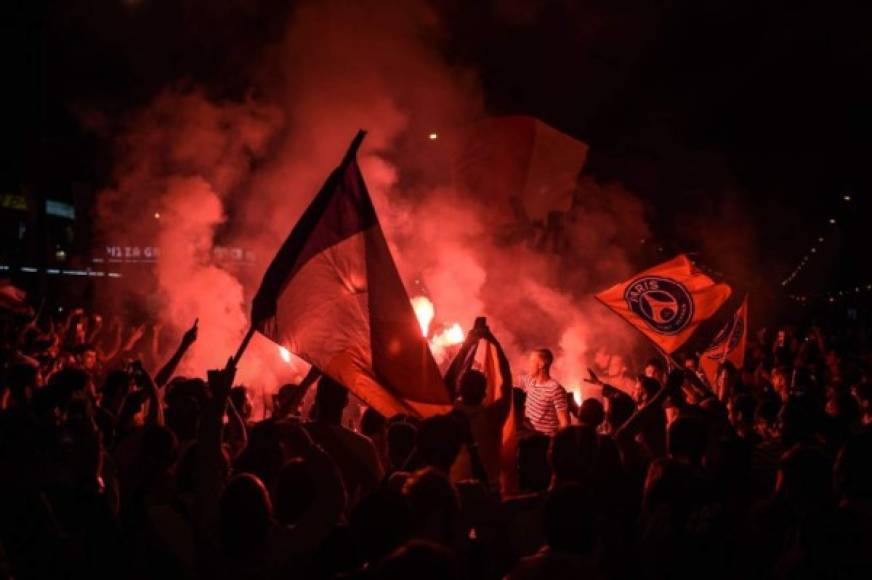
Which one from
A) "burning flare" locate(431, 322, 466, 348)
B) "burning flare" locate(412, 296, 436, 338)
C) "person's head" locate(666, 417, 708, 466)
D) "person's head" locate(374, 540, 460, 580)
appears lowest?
"person's head" locate(374, 540, 460, 580)

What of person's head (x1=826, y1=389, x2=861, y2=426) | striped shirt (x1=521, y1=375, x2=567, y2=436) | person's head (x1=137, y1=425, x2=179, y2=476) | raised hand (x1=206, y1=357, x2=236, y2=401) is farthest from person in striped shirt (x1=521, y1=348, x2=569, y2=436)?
raised hand (x1=206, y1=357, x2=236, y2=401)

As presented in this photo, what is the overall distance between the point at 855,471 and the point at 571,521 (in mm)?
1185

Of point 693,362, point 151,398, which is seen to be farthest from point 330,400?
point 693,362

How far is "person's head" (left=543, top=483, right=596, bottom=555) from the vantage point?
2.40 meters

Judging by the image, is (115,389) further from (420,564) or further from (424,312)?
(424,312)

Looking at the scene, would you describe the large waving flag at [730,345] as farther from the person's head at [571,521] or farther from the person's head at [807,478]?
the person's head at [571,521]

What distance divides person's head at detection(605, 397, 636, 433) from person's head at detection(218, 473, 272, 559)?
287 cm

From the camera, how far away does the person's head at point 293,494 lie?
2.68m

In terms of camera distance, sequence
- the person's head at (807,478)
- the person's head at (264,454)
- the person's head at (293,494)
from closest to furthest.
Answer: the person's head at (293,494) < the person's head at (807,478) < the person's head at (264,454)

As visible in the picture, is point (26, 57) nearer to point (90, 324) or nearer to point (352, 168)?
point (90, 324)

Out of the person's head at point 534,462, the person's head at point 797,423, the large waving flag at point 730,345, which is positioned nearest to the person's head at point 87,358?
the person's head at point 534,462

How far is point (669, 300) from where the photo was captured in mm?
6914

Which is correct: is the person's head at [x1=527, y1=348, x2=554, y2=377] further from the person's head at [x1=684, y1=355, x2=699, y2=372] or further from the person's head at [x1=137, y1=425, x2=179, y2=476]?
the person's head at [x1=137, y1=425, x2=179, y2=476]

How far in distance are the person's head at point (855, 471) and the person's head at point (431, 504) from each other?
1.42 m
